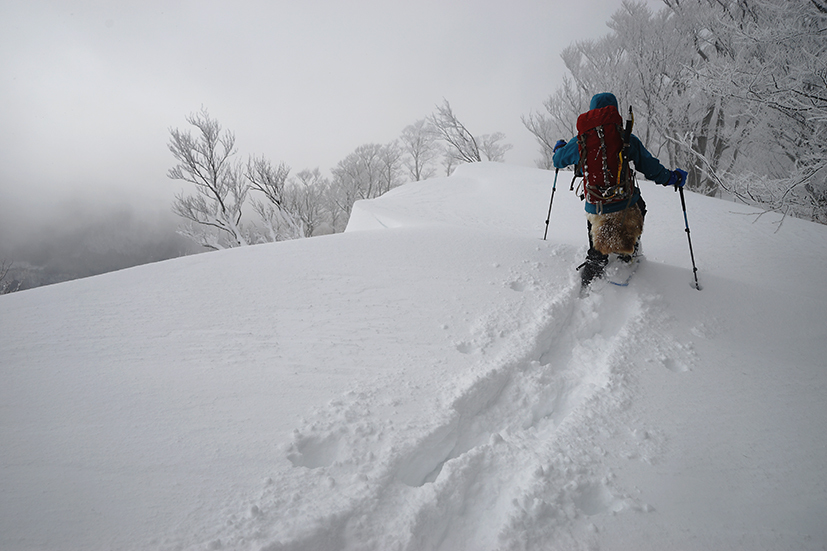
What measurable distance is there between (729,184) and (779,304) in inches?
50.9

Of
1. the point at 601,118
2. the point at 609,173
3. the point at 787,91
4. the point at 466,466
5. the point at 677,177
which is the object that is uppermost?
the point at 787,91

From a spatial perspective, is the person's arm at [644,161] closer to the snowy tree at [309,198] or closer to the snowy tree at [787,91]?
the snowy tree at [787,91]

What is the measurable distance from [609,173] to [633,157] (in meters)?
0.28

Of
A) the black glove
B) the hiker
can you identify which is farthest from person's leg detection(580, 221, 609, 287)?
the black glove

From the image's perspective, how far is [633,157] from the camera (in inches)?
107

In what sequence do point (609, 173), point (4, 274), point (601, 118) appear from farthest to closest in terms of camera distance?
point (4, 274) < point (609, 173) < point (601, 118)

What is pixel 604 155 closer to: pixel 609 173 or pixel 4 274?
pixel 609 173

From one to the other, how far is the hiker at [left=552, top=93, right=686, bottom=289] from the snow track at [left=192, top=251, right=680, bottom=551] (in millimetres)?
1105

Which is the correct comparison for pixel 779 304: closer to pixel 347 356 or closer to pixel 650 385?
pixel 650 385

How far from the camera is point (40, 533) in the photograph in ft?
3.81

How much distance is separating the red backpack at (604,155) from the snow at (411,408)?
840mm

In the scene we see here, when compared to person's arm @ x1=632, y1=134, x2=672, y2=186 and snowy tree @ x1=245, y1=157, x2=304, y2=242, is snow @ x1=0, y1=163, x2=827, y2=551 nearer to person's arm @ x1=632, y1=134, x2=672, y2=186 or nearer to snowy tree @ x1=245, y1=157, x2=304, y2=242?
person's arm @ x1=632, y1=134, x2=672, y2=186

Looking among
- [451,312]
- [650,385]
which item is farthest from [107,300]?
[650,385]

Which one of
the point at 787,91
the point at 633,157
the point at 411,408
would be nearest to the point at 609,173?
the point at 633,157
